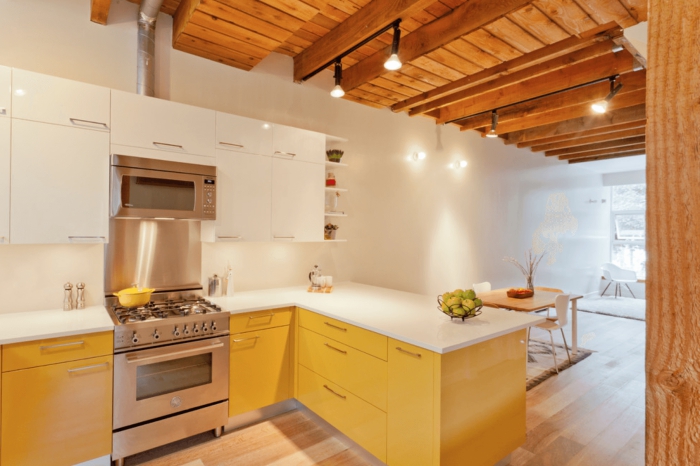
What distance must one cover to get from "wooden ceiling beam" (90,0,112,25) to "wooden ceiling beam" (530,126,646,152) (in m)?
5.74

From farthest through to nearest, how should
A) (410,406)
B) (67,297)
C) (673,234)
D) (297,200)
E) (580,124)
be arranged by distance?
(580,124) → (297,200) → (67,297) → (410,406) → (673,234)

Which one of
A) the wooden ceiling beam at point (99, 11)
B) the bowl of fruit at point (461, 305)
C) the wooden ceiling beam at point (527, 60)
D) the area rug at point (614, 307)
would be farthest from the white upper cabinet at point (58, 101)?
the area rug at point (614, 307)

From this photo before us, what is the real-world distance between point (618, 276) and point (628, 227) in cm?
121

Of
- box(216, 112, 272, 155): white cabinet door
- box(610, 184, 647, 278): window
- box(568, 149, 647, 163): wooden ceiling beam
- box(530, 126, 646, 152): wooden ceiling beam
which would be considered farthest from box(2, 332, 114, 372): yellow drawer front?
box(610, 184, 647, 278): window

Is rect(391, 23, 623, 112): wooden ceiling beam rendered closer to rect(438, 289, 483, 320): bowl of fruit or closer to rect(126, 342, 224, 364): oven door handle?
rect(438, 289, 483, 320): bowl of fruit

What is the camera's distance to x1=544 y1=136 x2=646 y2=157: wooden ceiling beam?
19.6 ft

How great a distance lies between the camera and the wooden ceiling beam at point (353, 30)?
2.35 metres

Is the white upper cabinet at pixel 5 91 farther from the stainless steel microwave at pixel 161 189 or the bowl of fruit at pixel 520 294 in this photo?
the bowl of fruit at pixel 520 294

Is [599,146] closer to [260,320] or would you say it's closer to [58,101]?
[260,320]

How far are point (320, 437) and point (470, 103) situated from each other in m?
3.83

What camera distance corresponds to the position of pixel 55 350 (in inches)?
79.7

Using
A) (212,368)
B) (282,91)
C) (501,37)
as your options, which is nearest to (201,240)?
(212,368)

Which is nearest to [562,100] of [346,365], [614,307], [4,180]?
[346,365]

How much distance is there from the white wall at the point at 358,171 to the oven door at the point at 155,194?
501 millimetres
